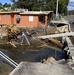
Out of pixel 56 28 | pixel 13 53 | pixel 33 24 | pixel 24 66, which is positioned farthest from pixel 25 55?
pixel 33 24

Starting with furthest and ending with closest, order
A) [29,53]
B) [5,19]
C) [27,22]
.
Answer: [5,19] < [27,22] < [29,53]

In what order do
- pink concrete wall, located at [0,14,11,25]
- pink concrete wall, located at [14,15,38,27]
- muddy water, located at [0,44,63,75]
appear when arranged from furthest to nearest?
pink concrete wall, located at [0,14,11,25] < pink concrete wall, located at [14,15,38,27] < muddy water, located at [0,44,63,75]

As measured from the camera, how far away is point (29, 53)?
78.7 feet

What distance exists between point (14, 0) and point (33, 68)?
64130 mm

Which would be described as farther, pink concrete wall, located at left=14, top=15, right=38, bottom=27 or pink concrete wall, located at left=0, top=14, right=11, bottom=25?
pink concrete wall, located at left=0, top=14, right=11, bottom=25

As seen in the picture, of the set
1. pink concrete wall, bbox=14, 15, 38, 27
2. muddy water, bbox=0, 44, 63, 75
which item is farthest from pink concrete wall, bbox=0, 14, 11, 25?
muddy water, bbox=0, 44, 63, 75

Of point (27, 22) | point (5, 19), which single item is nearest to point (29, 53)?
point (27, 22)

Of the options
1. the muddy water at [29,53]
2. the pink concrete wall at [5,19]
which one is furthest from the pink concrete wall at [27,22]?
the muddy water at [29,53]

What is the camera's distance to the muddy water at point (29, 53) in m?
21.4

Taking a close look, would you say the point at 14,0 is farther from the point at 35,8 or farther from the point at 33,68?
the point at 33,68

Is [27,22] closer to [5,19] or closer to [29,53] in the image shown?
[5,19]

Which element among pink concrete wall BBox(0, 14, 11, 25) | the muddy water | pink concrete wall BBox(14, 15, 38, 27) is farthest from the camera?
pink concrete wall BBox(0, 14, 11, 25)

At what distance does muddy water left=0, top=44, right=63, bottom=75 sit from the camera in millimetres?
21438

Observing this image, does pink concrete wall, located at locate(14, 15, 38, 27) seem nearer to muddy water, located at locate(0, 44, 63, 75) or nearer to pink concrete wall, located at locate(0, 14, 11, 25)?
pink concrete wall, located at locate(0, 14, 11, 25)
